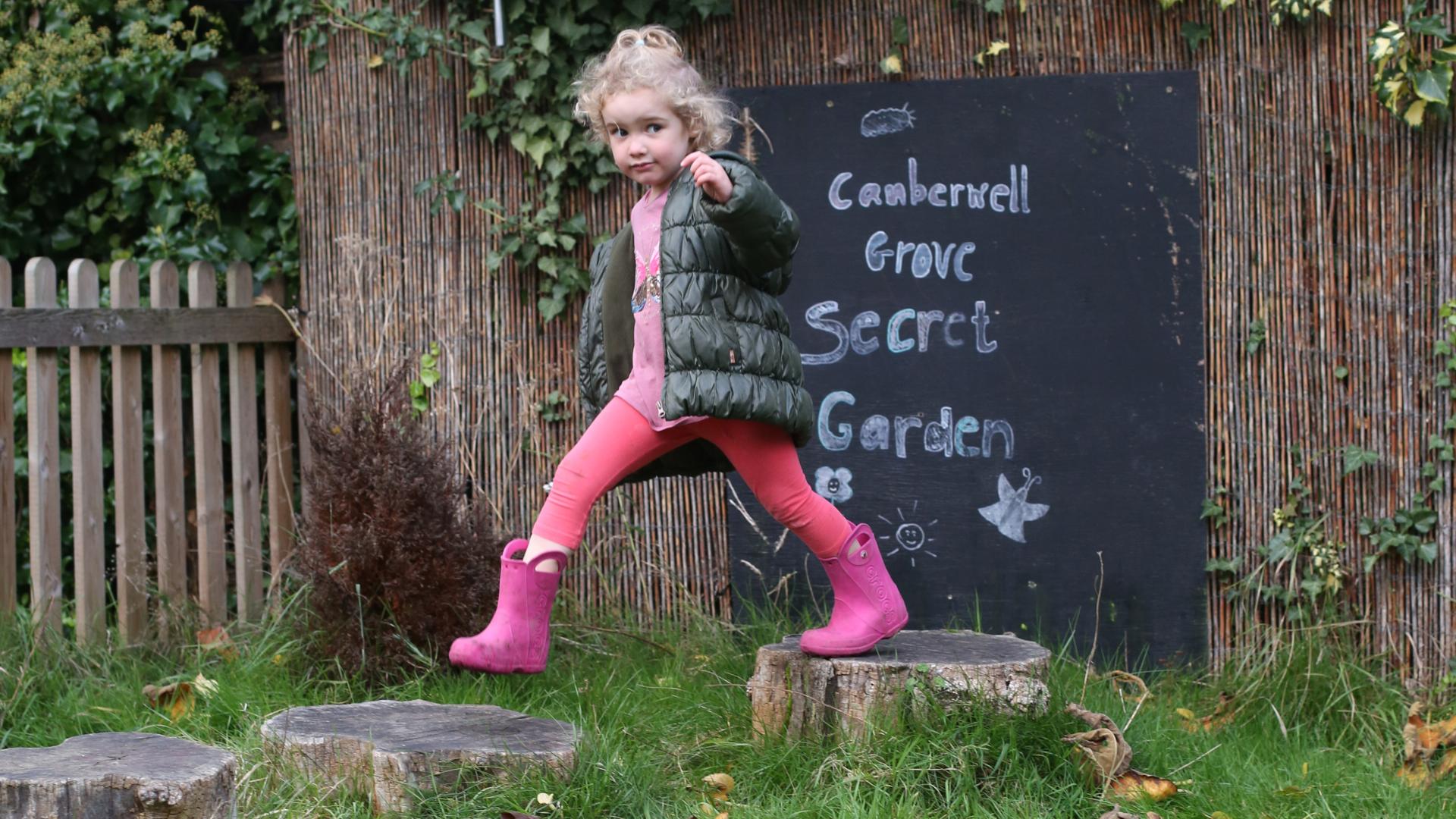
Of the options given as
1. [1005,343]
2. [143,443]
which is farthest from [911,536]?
[143,443]

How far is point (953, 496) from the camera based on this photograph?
459 centimetres

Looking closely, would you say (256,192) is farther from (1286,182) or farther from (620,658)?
(1286,182)

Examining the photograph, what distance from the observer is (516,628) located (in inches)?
122

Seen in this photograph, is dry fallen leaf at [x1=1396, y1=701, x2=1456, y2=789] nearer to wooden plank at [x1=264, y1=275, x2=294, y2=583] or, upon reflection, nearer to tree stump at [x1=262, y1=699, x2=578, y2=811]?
tree stump at [x1=262, y1=699, x2=578, y2=811]

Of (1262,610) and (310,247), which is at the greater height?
(310,247)

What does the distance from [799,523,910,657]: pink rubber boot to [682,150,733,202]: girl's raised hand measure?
0.94 meters

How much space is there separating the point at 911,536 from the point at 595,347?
1.61 metres

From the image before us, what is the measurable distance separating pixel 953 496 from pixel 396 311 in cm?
213

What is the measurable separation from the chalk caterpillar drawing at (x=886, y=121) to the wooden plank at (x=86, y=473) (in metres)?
2.62

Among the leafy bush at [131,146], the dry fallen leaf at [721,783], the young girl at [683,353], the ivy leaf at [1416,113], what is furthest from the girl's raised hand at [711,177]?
the leafy bush at [131,146]

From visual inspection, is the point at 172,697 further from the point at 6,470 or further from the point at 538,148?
the point at 538,148

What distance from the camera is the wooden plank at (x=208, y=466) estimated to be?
473 centimetres

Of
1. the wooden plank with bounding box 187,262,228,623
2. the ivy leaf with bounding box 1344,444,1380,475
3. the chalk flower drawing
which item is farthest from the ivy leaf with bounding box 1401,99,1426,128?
the wooden plank with bounding box 187,262,228,623

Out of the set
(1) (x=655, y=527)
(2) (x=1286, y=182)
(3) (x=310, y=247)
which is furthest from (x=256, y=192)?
(2) (x=1286, y=182)
